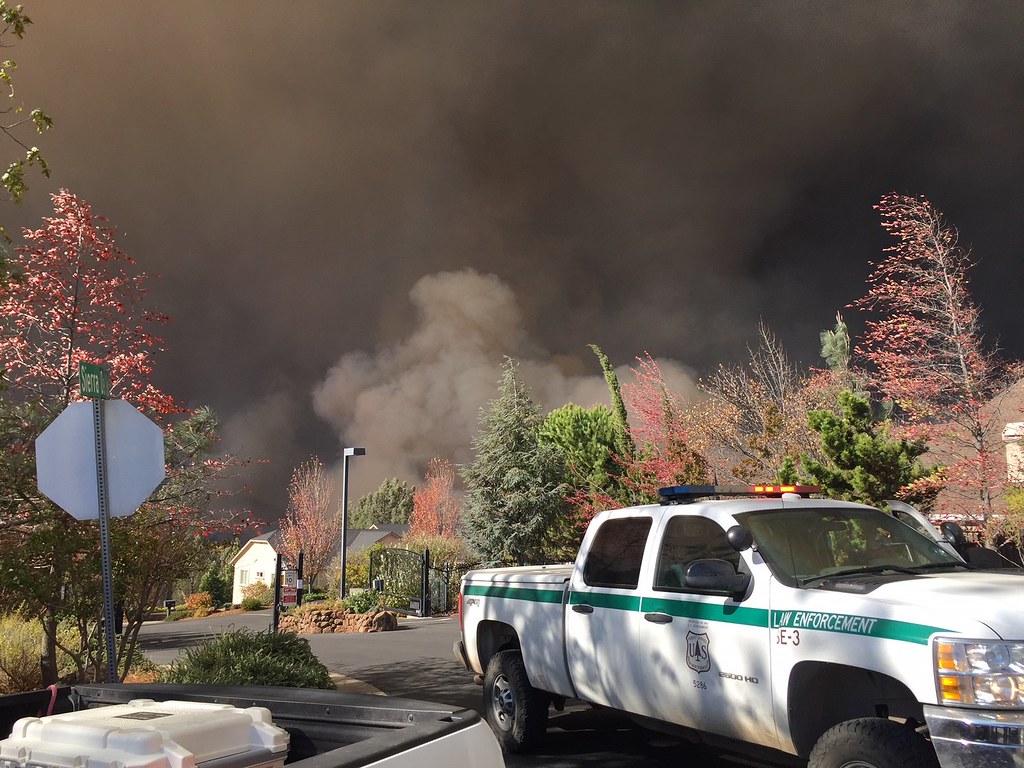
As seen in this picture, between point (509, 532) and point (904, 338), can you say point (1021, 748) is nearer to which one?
point (904, 338)

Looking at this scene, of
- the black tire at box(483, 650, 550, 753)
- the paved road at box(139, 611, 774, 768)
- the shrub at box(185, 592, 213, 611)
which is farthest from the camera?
the shrub at box(185, 592, 213, 611)

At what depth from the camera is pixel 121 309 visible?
10883 mm

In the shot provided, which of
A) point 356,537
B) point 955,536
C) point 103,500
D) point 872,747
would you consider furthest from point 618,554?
point 356,537

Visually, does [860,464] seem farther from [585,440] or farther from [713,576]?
[585,440]

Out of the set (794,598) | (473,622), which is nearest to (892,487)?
(473,622)

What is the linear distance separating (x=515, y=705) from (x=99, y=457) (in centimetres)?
369

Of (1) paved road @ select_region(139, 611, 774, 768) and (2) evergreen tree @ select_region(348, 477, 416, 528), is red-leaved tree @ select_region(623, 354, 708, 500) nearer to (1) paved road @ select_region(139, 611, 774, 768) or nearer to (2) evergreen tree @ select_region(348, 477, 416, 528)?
(1) paved road @ select_region(139, 611, 774, 768)

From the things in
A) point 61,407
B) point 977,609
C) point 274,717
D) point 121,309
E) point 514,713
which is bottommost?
point 514,713

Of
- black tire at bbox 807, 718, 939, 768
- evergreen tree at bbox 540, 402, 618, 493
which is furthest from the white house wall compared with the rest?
black tire at bbox 807, 718, 939, 768

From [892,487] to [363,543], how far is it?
5165 cm

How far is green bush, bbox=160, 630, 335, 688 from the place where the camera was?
808 centimetres

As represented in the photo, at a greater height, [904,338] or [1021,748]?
[904,338]

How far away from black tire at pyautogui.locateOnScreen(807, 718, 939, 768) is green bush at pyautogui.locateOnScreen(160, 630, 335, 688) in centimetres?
530

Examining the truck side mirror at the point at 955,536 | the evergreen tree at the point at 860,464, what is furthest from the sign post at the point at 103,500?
the evergreen tree at the point at 860,464
